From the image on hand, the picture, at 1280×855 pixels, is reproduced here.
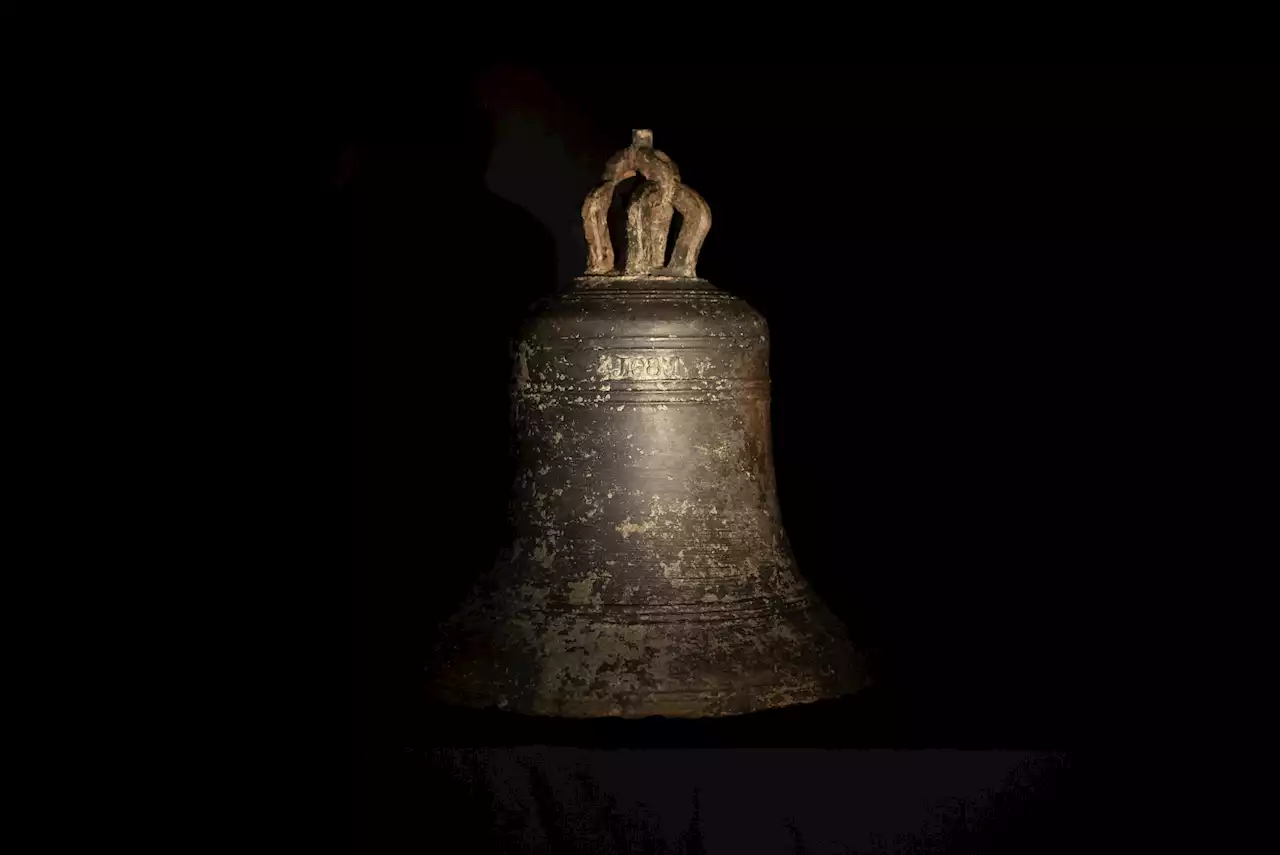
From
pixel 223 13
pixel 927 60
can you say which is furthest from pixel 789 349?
pixel 223 13

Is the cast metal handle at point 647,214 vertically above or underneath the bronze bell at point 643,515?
above

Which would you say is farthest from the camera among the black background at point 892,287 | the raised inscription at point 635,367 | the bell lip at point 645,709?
the black background at point 892,287

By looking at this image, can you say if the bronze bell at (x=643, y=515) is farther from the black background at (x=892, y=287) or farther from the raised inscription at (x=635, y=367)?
the black background at (x=892, y=287)

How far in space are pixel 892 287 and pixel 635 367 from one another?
548 mm

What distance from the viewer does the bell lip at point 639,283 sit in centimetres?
251

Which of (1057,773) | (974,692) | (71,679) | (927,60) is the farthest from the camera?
(71,679)

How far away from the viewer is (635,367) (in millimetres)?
2469

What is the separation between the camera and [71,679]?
2822 millimetres

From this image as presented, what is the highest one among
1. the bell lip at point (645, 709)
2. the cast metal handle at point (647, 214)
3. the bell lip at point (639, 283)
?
the cast metal handle at point (647, 214)

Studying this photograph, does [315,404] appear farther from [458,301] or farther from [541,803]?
[541,803]

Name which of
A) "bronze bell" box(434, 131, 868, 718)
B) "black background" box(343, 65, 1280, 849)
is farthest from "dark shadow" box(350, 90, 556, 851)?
"bronze bell" box(434, 131, 868, 718)

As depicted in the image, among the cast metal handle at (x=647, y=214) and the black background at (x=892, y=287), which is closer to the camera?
the cast metal handle at (x=647, y=214)

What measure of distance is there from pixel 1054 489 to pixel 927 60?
2.16ft

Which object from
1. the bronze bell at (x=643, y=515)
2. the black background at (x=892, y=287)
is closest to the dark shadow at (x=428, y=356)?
the black background at (x=892, y=287)
